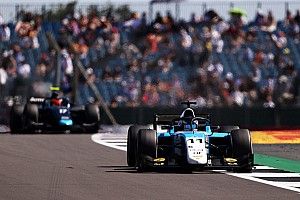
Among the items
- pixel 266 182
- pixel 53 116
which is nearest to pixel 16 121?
pixel 53 116

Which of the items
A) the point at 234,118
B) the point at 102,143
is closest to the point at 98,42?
the point at 234,118

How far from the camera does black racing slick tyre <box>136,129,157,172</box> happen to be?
623 inches

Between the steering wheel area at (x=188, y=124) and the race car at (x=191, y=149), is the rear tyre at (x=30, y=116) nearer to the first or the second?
the steering wheel area at (x=188, y=124)

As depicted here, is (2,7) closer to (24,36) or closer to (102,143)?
(24,36)

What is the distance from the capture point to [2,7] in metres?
37.7

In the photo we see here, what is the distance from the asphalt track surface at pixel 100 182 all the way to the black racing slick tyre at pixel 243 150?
530 mm

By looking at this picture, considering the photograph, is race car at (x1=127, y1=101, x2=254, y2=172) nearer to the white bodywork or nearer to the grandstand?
the white bodywork

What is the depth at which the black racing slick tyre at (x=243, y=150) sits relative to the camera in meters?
15.8

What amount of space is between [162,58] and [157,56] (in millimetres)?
187

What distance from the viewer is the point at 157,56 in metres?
36.5

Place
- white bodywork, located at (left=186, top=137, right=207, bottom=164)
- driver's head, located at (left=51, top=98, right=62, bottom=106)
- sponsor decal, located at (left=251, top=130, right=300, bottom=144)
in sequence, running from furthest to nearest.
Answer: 1. driver's head, located at (left=51, top=98, right=62, bottom=106)
2. sponsor decal, located at (left=251, top=130, right=300, bottom=144)
3. white bodywork, located at (left=186, top=137, right=207, bottom=164)

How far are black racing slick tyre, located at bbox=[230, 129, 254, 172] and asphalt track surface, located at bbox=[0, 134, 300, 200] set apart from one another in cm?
53

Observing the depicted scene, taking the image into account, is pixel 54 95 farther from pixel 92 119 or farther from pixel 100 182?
pixel 100 182

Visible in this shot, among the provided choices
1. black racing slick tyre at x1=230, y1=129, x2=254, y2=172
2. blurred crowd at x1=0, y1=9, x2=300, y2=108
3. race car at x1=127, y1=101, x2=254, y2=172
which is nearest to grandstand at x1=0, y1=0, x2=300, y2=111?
blurred crowd at x1=0, y1=9, x2=300, y2=108
